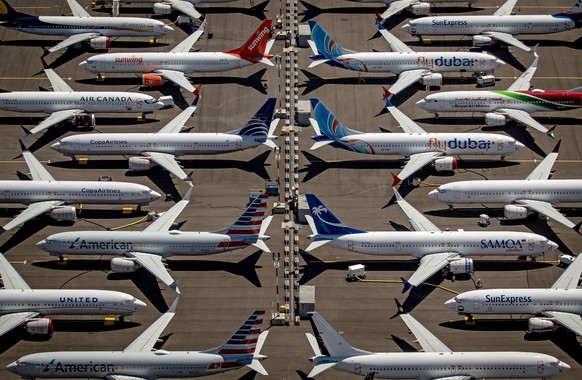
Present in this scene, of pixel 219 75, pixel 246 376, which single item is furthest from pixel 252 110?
pixel 246 376

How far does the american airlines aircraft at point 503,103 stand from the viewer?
599 ft

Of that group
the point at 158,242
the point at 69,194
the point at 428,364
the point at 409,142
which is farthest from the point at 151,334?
the point at 409,142

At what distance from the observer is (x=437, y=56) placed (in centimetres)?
19225

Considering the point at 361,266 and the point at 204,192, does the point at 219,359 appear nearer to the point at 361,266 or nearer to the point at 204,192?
the point at 361,266

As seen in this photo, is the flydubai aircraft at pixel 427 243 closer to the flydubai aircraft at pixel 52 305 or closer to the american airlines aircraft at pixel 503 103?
the flydubai aircraft at pixel 52 305

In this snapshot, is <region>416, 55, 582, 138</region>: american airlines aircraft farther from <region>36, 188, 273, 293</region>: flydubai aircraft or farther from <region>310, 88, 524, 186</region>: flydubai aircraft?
<region>36, 188, 273, 293</region>: flydubai aircraft

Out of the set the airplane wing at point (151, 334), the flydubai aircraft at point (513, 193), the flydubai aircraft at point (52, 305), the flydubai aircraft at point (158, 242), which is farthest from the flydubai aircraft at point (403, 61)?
the flydubai aircraft at point (52, 305)

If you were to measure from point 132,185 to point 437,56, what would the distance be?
179 ft

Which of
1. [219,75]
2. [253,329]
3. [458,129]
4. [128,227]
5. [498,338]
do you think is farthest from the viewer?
[219,75]

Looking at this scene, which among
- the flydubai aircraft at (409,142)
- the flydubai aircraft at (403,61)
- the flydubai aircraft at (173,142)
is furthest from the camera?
the flydubai aircraft at (403,61)

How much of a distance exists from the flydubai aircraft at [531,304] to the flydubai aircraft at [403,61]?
171 ft

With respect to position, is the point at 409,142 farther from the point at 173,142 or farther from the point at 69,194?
the point at 69,194

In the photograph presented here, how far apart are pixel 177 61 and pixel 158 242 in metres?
44.6

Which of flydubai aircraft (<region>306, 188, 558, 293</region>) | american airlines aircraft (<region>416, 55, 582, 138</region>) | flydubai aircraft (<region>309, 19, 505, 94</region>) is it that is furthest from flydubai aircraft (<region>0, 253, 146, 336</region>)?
flydubai aircraft (<region>309, 19, 505, 94</region>)
